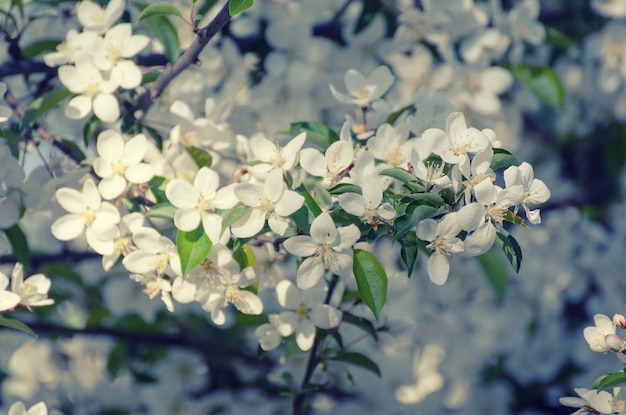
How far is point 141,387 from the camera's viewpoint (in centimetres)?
Answer: 251

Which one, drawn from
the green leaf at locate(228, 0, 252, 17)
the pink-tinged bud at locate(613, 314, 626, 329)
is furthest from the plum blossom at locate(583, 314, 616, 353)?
the green leaf at locate(228, 0, 252, 17)

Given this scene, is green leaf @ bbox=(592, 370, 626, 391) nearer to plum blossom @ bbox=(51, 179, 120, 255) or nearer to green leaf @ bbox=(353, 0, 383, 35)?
plum blossom @ bbox=(51, 179, 120, 255)

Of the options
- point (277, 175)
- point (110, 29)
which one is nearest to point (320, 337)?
point (277, 175)

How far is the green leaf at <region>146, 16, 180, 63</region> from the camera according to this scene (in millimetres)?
1746

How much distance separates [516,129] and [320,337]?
5.68 feet

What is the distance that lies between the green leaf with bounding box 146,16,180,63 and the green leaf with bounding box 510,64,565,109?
1.06m

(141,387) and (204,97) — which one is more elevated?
(204,97)

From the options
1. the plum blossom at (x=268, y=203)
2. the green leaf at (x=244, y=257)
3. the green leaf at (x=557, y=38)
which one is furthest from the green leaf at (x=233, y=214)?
the green leaf at (x=557, y=38)

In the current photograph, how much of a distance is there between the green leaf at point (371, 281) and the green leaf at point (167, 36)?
25.2 inches

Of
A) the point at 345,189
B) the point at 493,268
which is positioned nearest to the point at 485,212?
the point at 345,189

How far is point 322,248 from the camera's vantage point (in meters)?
1.34

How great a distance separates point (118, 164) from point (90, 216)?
109 millimetres

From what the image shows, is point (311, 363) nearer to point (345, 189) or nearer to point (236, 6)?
point (345, 189)

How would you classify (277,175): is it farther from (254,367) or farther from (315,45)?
(254,367)
